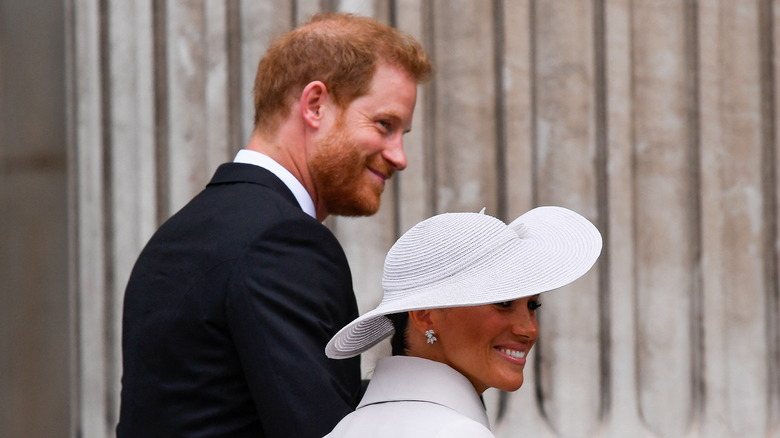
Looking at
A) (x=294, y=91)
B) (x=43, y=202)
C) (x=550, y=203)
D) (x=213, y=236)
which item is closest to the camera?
(x=213, y=236)

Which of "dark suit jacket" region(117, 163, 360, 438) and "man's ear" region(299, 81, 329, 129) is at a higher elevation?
"man's ear" region(299, 81, 329, 129)

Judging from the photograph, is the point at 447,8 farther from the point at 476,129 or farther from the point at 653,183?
the point at 653,183

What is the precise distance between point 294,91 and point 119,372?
1.58 metres

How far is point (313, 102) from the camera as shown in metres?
2.34

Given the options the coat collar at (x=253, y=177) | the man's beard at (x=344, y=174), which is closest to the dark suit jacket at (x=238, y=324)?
the coat collar at (x=253, y=177)

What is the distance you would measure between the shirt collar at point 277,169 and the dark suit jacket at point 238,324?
9cm

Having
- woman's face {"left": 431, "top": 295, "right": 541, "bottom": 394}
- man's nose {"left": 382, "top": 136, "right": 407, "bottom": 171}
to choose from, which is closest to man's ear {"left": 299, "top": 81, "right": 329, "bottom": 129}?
man's nose {"left": 382, "top": 136, "right": 407, "bottom": 171}

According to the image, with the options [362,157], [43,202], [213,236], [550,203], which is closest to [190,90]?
[43,202]

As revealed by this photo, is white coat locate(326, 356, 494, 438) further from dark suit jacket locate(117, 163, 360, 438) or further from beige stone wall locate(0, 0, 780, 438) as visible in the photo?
beige stone wall locate(0, 0, 780, 438)

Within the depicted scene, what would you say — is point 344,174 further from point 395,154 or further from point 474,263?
point 474,263

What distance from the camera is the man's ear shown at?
91.7 inches

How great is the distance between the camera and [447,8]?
11.5ft

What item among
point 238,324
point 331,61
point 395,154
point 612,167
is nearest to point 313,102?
point 331,61

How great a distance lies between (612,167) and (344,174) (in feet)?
4.42
